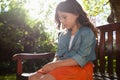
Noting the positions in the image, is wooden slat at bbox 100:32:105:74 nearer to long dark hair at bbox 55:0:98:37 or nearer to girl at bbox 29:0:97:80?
girl at bbox 29:0:97:80

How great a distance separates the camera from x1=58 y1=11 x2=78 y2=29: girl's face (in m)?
3.43

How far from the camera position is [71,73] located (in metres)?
3.15

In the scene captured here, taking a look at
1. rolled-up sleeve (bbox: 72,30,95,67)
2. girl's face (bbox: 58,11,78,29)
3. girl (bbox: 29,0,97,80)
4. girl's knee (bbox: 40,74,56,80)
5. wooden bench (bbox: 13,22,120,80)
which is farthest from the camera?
wooden bench (bbox: 13,22,120,80)

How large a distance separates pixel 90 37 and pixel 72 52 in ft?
0.93

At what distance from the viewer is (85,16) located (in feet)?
11.8

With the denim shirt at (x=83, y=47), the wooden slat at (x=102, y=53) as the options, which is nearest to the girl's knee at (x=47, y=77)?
the denim shirt at (x=83, y=47)

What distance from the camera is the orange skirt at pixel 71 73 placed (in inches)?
122

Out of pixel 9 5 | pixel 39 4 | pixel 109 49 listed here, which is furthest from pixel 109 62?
pixel 39 4

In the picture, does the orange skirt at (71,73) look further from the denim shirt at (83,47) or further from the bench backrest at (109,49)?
the bench backrest at (109,49)

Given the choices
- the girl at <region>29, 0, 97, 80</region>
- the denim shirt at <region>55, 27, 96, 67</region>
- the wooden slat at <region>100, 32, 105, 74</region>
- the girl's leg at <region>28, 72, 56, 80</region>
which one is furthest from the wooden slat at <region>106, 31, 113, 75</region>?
the girl's leg at <region>28, 72, 56, 80</region>

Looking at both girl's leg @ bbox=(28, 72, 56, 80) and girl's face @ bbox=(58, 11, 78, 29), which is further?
girl's face @ bbox=(58, 11, 78, 29)

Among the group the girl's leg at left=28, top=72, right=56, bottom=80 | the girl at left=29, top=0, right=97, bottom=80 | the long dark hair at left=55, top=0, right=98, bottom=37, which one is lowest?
the girl's leg at left=28, top=72, right=56, bottom=80

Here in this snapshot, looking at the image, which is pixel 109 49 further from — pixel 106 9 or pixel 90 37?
pixel 106 9

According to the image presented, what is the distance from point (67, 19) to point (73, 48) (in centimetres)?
33
